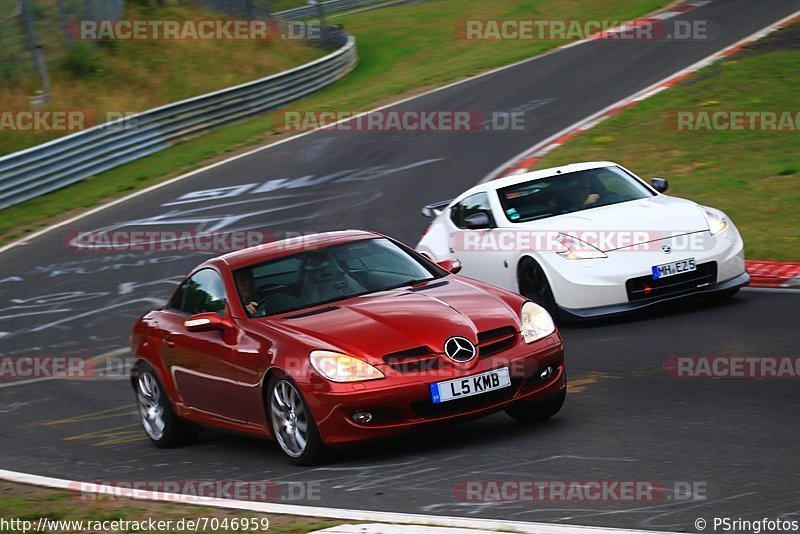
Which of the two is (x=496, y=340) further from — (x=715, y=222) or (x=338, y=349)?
(x=715, y=222)

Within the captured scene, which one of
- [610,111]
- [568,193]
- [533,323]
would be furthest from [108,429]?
[610,111]

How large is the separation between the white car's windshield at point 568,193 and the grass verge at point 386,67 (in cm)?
1144

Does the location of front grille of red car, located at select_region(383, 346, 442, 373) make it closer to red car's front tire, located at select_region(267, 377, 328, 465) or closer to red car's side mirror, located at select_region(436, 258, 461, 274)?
red car's front tire, located at select_region(267, 377, 328, 465)

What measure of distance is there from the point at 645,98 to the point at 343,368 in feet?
62.2

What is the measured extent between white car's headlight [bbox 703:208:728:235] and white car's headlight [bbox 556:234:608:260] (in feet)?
3.57

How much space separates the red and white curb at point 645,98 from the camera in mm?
12359

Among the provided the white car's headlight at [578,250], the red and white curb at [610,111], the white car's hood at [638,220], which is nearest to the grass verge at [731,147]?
the red and white curb at [610,111]

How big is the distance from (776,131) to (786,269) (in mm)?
8783

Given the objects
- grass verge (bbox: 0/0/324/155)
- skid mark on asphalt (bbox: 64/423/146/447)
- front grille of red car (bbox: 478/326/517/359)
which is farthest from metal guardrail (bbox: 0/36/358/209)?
front grille of red car (bbox: 478/326/517/359)

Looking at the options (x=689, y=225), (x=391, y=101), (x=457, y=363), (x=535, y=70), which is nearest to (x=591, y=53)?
(x=535, y=70)

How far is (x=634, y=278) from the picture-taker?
10922mm

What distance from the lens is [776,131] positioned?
20.7 m

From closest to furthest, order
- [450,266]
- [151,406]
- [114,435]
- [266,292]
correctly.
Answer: [266,292] → [450,266] → [151,406] → [114,435]

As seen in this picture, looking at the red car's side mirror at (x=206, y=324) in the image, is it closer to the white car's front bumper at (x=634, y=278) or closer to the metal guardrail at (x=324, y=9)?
the white car's front bumper at (x=634, y=278)
